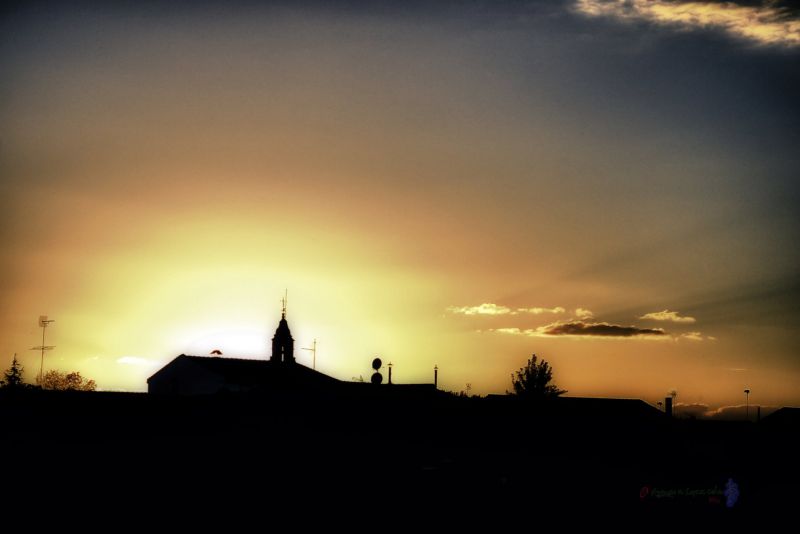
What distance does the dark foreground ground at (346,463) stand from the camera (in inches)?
1369

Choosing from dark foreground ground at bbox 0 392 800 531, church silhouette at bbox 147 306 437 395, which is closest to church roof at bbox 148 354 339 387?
church silhouette at bbox 147 306 437 395

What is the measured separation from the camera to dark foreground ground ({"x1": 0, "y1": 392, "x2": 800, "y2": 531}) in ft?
114

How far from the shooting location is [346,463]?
129 ft

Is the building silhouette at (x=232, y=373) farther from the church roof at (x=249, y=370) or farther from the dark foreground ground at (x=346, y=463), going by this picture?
the dark foreground ground at (x=346, y=463)

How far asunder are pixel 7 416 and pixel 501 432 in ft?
78.7

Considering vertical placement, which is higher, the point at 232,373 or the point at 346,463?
the point at 232,373

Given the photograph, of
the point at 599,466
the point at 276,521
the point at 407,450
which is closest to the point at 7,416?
the point at 276,521

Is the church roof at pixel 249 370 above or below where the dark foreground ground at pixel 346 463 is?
above

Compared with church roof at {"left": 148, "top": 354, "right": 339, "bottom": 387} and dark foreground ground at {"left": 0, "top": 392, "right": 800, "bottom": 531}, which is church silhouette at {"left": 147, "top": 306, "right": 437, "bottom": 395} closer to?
church roof at {"left": 148, "top": 354, "right": 339, "bottom": 387}

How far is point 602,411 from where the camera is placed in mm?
52594

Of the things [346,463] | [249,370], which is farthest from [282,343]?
[346,463]

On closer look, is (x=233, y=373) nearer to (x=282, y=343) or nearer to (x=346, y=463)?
(x=282, y=343)

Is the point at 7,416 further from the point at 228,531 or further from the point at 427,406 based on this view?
the point at 427,406

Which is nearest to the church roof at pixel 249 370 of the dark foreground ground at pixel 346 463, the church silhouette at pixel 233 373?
the church silhouette at pixel 233 373
